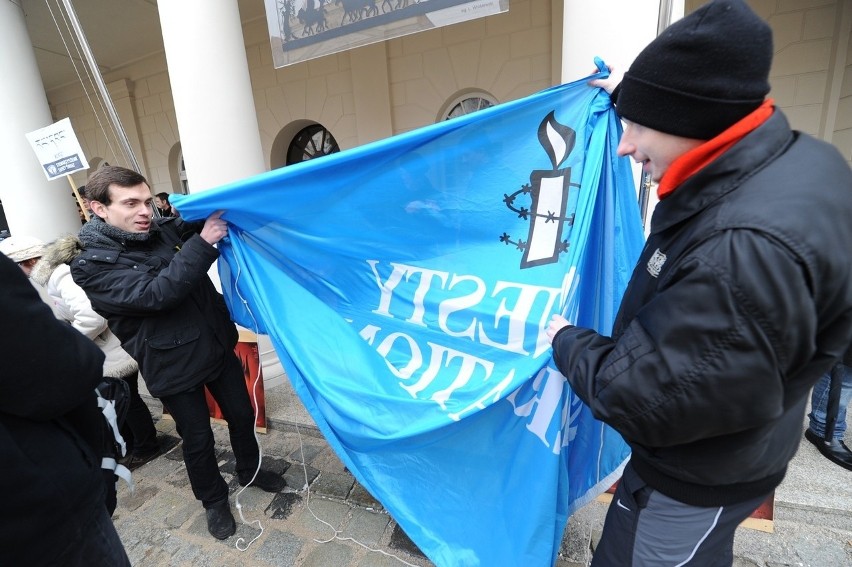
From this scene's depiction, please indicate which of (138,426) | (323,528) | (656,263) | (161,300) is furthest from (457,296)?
(138,426)

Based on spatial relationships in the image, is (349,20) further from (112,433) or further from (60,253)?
(112,433)

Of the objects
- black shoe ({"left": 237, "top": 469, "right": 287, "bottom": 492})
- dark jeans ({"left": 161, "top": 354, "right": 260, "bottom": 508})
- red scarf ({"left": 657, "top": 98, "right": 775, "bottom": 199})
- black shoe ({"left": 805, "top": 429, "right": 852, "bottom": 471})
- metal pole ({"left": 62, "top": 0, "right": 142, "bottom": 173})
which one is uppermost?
metal pole ({"left": 62, "top": 0, "right": 142, "bottom": 173})

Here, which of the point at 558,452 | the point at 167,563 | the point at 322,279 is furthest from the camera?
the point at 167,563

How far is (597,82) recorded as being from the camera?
1.53 metres

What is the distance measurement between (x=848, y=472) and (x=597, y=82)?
99.1 inches

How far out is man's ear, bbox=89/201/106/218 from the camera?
198cm

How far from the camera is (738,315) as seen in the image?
0.73 m

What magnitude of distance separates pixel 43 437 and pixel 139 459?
7.85ft

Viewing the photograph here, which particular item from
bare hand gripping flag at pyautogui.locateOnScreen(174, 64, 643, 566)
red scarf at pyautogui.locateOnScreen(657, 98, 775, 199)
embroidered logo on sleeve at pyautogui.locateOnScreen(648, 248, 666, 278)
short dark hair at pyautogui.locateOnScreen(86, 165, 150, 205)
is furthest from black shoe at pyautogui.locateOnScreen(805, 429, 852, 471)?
short dark hair at pyautogui.locateOnScreen(86, 165, 150, 205)

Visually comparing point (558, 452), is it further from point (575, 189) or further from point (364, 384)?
point (575, 189)

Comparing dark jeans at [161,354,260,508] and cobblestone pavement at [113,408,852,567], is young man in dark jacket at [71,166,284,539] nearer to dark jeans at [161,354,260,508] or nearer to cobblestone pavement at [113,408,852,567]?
dark jeans at [161,354,260,508]

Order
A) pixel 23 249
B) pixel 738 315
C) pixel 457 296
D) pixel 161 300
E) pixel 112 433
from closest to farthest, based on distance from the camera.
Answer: pixel 738 315
pixel 112 433
pixel 457 296
pixel 161 300
pixel 23 249

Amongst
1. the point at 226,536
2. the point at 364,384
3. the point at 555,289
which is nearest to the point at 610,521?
the point at 555,289

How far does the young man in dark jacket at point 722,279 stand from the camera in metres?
0.73
